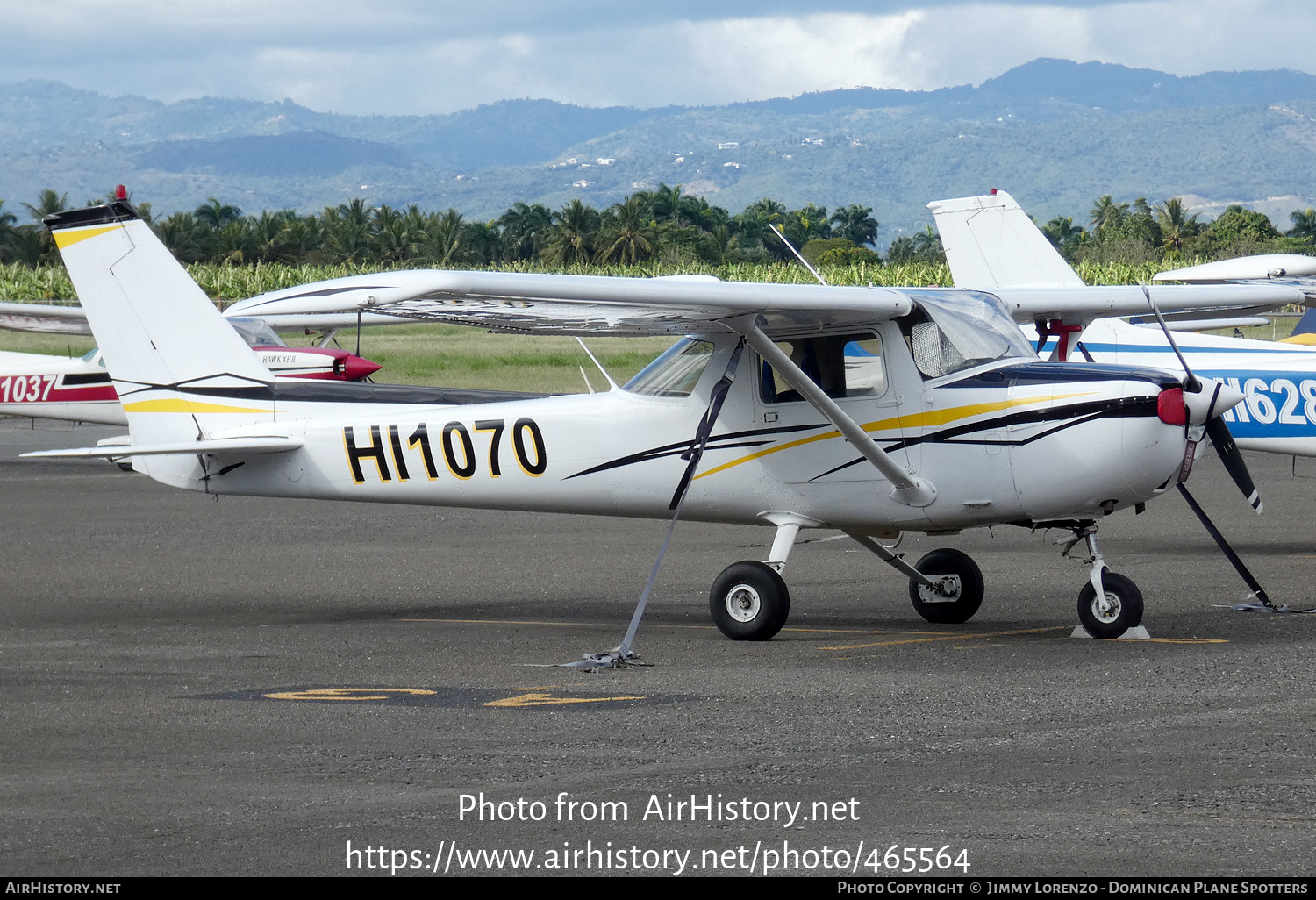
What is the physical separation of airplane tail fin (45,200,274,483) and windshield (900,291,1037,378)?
4.90m

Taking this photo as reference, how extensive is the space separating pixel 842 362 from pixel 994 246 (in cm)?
742

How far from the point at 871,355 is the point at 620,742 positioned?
4200 mm

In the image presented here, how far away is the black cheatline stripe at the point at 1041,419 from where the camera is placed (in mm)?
9539

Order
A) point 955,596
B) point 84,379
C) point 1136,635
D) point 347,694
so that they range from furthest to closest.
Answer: point 84,379 → point 955,596 → point 1136,635 → point 347,694

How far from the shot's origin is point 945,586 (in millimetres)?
11109

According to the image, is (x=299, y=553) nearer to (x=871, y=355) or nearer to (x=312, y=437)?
(x=312, y=437)

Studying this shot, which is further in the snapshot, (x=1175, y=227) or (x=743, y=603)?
(x=1175, y=227)

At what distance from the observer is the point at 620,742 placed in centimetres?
699

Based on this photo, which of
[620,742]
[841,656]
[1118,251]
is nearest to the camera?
[620,742]

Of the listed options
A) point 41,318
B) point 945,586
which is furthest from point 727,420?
point 41,318

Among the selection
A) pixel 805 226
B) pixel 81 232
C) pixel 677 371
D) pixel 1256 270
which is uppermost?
pixel 81 232

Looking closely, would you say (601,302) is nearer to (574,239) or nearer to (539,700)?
(539,700)

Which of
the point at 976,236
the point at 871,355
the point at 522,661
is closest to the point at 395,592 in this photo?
the point at 522,661

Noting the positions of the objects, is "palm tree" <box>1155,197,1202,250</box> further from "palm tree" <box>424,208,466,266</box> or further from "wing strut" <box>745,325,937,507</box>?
"wing strut" <box>745,325,937,507</box>
